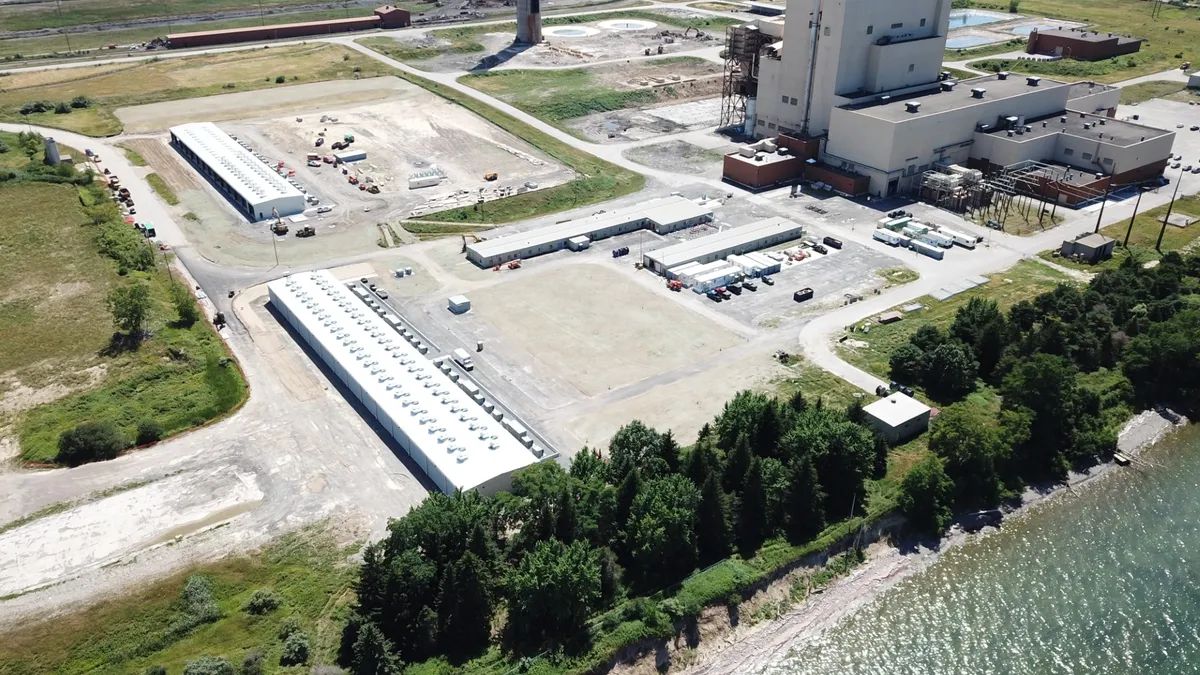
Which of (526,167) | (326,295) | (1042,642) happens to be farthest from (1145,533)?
(526,167)

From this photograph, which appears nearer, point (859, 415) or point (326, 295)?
point (859, 415)

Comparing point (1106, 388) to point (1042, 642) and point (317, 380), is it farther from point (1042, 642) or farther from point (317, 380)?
point (317, 380)

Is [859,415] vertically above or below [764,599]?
above

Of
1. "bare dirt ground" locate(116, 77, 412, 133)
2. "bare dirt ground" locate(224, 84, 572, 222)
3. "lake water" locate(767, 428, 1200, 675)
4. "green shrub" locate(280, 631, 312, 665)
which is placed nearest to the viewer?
"green shrub" locate(280, 631, 312, 665)

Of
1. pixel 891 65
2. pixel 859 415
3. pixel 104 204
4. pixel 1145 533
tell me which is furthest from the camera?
pixel 891 65

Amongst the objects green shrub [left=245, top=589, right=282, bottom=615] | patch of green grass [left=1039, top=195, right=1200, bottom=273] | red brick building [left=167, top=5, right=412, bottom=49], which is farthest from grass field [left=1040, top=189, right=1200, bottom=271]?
red brick building [left=167, top=5, right=412, bottom=49]

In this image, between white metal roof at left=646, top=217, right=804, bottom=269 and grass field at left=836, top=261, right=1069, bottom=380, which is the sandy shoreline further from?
white metal roof at left=646, top=217, right=804, bottom=269

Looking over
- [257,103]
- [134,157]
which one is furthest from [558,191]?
[257,103]

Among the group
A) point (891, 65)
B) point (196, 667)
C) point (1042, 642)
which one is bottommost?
point (1042, 642)

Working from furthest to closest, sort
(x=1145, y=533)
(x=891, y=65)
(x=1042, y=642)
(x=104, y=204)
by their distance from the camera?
(x=891, y=65) < (x=104, y=204) < (x=1145, y=533) < (x=1042, y=642)
